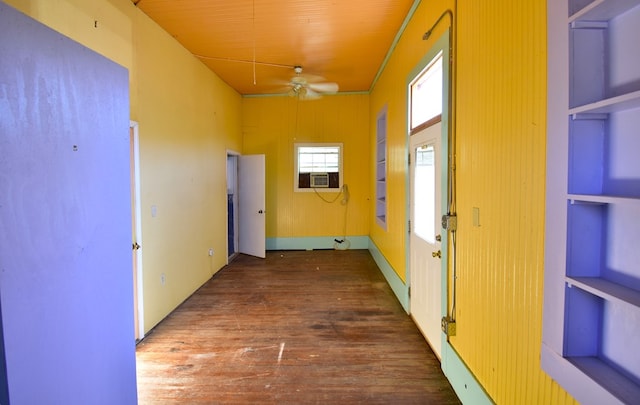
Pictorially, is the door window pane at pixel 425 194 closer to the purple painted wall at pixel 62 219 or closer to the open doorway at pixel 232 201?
the purple painted wall at pixel 62 219

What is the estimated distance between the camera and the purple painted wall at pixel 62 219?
972mm

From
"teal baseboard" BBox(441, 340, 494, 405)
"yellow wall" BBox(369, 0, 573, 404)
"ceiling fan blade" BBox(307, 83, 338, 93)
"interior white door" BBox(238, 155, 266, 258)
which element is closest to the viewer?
"yellow wall" BBox(369, 0, 573, 404)

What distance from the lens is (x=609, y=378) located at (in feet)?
3.13

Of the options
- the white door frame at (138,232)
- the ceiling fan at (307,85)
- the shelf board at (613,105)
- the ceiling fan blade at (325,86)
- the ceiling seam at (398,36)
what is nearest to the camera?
the shelf board at (613,105)

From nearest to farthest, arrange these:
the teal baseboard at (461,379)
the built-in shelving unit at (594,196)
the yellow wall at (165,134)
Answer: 1. the built-in shelving unit at (594,196)
2. the teal baseboard at (461,379)
3. the yellow wall at (165,134)

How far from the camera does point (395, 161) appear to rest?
3.97 meters

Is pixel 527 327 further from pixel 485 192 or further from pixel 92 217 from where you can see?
pixel 92 217

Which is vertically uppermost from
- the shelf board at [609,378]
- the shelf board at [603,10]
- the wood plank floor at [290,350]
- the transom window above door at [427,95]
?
the transom window above door at [427,95]

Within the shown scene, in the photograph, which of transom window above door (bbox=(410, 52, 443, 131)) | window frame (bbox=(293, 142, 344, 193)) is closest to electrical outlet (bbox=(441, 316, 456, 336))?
transom window above door (bbox=(410, 52, 443, 131))

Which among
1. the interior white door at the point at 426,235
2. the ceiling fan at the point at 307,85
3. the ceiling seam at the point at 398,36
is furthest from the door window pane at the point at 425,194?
the ceiling fan at the point at 307,85

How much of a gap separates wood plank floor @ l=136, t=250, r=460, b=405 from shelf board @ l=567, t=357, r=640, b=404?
1.34 metres

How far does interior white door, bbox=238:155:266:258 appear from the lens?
5859mm

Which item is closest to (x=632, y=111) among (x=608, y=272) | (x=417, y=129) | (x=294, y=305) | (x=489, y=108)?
(x=608, y=272)

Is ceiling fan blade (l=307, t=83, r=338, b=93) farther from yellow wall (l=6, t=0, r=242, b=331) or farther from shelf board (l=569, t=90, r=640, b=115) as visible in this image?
shelf board (l=569, t=90, r=640, b=115)
